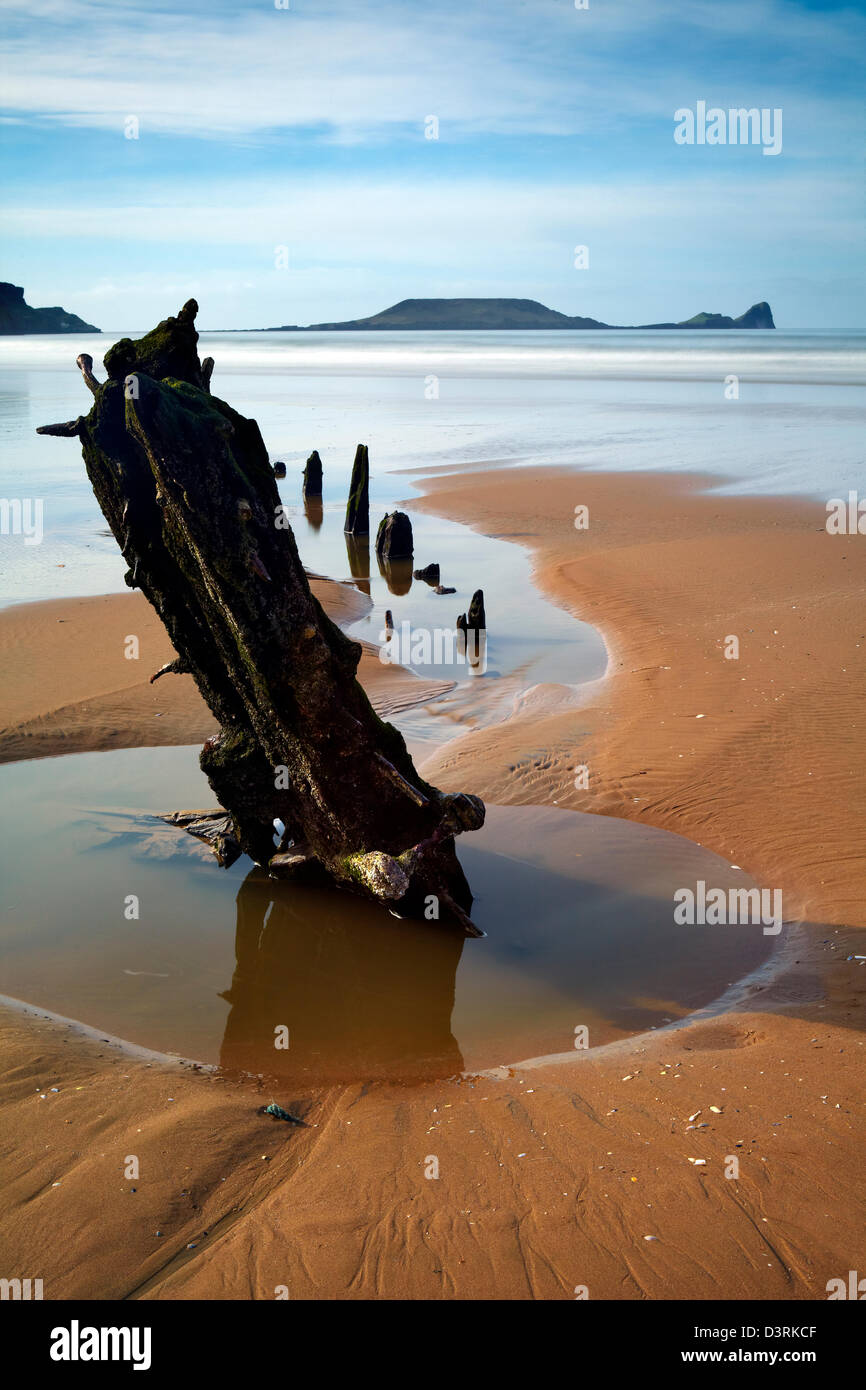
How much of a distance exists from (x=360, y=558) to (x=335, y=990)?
58.2 ft

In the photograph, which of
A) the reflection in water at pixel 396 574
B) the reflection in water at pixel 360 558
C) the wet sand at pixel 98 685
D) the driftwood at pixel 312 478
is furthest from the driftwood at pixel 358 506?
the wet sand at pixel 98 685

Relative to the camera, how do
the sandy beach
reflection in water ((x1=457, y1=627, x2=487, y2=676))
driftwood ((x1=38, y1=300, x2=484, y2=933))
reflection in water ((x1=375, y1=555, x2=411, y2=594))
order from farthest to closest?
reflection in water ((x1=375, y1=555, x2=411, y2=594)) → reflection in water ((x1=457, y1=627, x2=487, y2=676)) → driftwood ((x1=38, y1=300, x2=484, y2=933)) → the sandy beach

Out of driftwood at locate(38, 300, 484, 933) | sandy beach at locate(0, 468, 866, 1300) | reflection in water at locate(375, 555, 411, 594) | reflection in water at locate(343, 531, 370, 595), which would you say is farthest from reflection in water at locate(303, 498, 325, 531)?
driftwood at locate(38, 300, 484, 933)

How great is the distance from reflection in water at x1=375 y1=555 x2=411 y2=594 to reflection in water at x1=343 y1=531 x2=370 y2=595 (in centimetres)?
36

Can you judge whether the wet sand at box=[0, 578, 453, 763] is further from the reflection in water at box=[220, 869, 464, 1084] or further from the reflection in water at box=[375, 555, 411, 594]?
the reflection in water at box=[220, 869, 464, 1084]

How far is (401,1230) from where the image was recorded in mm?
4984

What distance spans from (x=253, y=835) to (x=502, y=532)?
18441 mm

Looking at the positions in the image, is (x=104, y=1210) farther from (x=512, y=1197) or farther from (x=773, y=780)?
(x=773, y=780)

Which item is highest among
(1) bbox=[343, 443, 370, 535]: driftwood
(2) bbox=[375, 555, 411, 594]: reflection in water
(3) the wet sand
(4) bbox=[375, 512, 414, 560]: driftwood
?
(1) bbox=[343, 443, 370, 535]: driftwood

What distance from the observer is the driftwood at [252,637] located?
715cm

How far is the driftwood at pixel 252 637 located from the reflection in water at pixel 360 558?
13.0 metres

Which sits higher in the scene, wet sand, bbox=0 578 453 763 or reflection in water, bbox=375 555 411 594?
reflection in water, bbox=375 555 411 594

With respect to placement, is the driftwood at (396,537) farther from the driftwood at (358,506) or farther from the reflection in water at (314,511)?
the reflection in water at (314,511)

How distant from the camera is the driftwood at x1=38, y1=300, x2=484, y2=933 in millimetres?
7152
